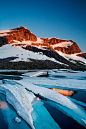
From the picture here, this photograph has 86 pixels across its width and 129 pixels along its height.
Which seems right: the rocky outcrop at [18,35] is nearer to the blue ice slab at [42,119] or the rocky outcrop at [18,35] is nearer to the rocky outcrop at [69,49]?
the rocky outcrop at [69,49]

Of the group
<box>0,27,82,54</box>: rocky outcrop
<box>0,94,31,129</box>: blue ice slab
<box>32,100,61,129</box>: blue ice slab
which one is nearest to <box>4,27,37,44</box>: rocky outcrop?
<box>0,27,82,54</box>: rocky outcrop

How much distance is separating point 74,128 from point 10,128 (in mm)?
2217

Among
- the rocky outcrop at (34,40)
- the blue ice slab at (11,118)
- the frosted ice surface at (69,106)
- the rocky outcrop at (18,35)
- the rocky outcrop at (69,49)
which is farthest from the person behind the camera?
the rocky outcrop at (69,49)

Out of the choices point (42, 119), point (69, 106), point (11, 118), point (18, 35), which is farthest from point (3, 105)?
point (18, 35)

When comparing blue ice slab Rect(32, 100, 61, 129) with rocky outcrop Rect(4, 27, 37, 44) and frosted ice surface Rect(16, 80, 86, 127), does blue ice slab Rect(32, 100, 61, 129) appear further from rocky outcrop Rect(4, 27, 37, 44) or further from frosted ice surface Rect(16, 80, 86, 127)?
rocky outcrop Rect(4, 27, 37, 44)

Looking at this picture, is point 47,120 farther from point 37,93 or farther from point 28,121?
point 37,93

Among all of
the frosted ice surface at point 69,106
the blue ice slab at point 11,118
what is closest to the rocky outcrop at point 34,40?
the frosted ice surface at point 69,106

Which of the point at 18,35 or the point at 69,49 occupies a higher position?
the point at 18,35

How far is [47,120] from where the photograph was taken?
3.88 meters

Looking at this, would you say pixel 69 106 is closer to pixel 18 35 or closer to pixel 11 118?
pixel 11 118

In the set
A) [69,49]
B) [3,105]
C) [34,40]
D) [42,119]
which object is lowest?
[42,119]

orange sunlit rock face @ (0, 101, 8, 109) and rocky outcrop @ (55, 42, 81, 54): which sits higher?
Answer: rocky outcrop @ (55, 42, 81, 54)

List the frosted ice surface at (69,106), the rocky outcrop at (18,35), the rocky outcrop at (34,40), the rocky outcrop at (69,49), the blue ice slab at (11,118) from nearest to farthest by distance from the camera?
1. the blue ice slab at (11,118)
2. the frosted ice surface at (69,106)
3. the rocky outcrop at (18,35)
4. the rocky outcrop at (34,40)
5. the rocky outcrop at (69,49)

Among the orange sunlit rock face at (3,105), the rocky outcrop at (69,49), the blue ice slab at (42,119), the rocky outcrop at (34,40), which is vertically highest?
the rocky outcrop at (34,40)
